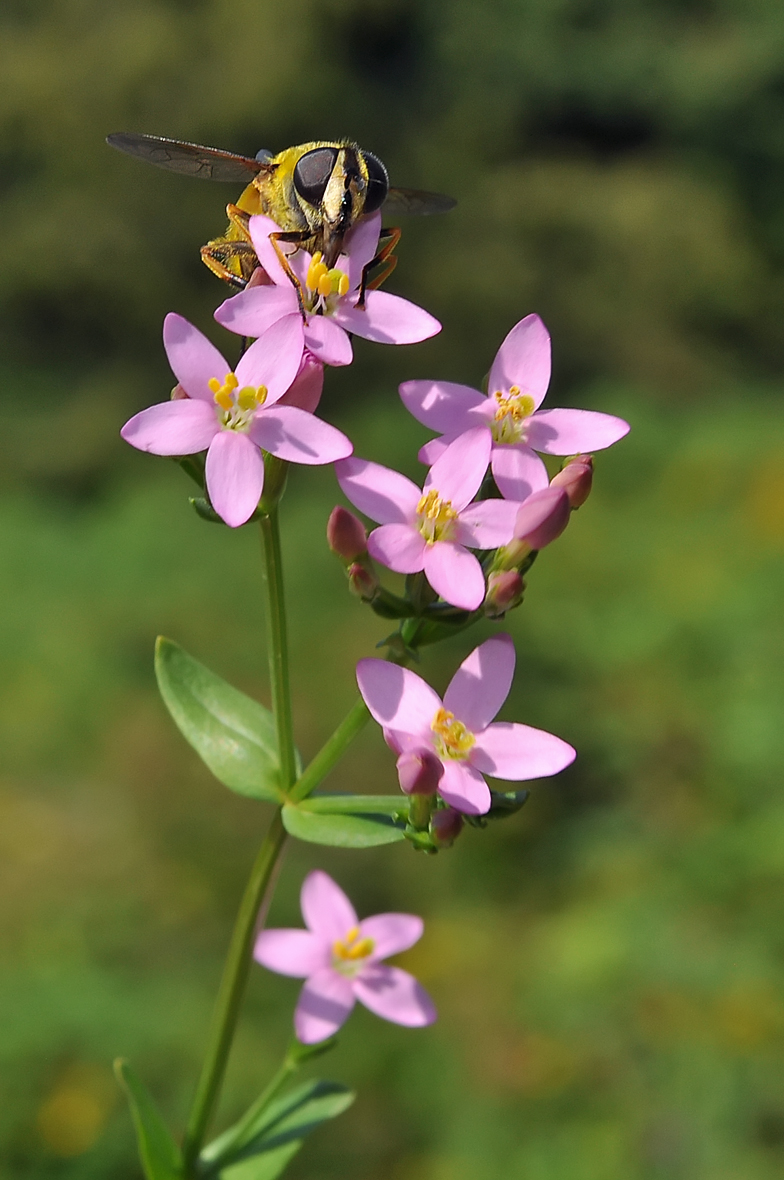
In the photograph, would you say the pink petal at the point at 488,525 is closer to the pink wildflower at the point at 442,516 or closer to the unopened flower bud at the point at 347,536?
the pink wildflower at the point at 442,516

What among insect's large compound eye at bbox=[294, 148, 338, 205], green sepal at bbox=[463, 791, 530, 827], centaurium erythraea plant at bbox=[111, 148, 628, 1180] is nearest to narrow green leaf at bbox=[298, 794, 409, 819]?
centaurium erythraea plant at bbox=[111, 148, 628, 1180]

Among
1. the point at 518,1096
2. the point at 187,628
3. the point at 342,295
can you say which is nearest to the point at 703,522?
the point at 187,628

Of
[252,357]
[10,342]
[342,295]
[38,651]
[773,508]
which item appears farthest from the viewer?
[10,342]

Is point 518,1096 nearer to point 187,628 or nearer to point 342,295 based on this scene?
point 342,295

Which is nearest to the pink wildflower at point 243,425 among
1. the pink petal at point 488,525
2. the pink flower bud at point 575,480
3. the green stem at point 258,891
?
the green stem at point 258,891

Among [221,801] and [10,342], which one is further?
[10,342]

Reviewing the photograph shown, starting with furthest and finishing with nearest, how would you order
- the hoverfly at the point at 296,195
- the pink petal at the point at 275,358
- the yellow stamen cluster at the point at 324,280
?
the hoverfly at the point at 296,195, the yellow stamen cluster at the point at 324,280, the pink petal at the point at 275,358

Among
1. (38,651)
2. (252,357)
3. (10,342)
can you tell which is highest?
(10,342)
